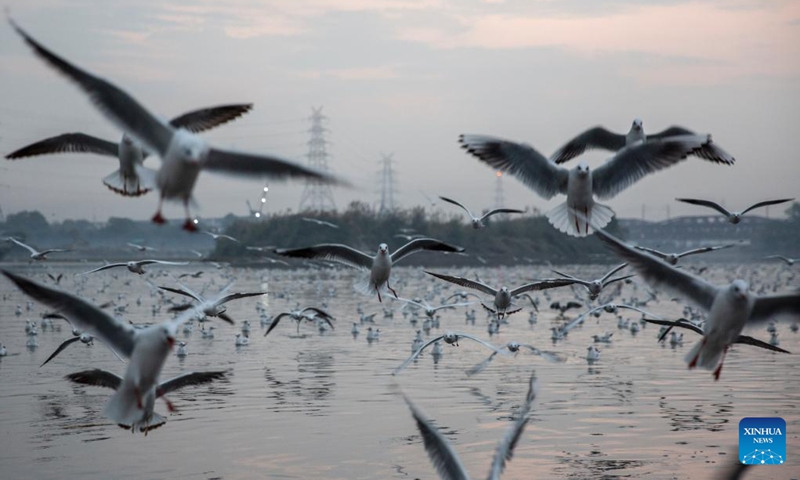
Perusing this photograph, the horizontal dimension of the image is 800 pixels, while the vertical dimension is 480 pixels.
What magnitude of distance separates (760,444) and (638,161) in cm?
436

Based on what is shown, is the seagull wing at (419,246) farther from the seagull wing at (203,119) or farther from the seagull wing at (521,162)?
the seagull wing at (203,119)

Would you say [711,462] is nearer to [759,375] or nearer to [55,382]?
[759,375]

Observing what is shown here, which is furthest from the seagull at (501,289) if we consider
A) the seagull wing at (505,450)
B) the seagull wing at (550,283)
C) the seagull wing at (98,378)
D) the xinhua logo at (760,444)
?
the seagull wing at (505,450)

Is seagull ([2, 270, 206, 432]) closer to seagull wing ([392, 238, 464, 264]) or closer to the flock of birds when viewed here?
the flock of birds

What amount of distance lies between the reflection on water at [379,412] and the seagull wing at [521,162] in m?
3.63

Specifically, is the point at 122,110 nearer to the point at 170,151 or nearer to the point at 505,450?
the point at 170,151

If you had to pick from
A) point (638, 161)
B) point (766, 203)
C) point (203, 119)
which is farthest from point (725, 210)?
point (203, 119)

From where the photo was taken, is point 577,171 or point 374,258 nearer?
point 577,171

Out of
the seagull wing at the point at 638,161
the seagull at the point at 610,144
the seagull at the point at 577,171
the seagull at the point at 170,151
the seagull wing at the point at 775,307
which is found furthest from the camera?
the seagull at the point at 610,144

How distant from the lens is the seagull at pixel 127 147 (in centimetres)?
1225

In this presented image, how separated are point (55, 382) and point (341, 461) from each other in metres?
8.57

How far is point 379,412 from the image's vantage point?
1873 cm

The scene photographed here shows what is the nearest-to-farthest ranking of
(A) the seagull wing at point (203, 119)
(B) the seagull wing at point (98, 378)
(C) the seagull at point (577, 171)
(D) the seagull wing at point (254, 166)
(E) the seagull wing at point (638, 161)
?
(D) the seagull wing at point (254, 166) → (B) the seagull wing at point (98, 378) → (A) the seagull wing at point (203, 119) → (E) the seagull wing at point (638, 161) → (C) the seagull at point (577, 171)

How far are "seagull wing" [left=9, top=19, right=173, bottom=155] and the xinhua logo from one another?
9.03 metres
